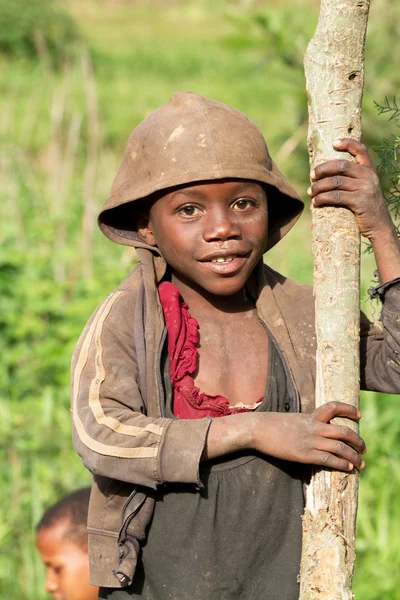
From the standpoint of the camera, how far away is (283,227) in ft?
7.80

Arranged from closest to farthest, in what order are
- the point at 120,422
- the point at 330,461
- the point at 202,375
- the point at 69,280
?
1. the point at 330,461
2. the point at 120,422
3. the point at 202,375
4. the point at 69,280

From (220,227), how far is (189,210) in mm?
110

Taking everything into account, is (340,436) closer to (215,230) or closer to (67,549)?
(215,230)

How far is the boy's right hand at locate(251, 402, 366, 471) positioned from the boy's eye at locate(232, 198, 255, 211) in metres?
0.52

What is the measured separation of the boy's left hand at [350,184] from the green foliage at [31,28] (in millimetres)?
12562

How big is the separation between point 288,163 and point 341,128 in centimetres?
671

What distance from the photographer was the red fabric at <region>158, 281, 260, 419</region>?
83.4 inches

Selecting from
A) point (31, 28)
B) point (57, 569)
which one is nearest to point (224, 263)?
point (57, 569)

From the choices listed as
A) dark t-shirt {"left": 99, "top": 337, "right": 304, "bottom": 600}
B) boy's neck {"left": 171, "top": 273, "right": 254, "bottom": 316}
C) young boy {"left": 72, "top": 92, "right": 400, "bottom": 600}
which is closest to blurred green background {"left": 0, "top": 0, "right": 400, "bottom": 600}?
dark t-shirt {"left": 99, "top": 337, "right": 304, "bottom": 600}

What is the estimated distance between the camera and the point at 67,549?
10.8 feet

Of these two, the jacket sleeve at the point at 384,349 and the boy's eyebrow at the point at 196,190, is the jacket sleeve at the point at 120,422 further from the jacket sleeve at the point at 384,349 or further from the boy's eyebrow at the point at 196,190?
the jacket sleeve at the point at 384,349

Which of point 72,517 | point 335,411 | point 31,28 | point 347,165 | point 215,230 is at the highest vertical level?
point 31,28

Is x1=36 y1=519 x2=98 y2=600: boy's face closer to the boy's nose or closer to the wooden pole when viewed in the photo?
the wooden pole

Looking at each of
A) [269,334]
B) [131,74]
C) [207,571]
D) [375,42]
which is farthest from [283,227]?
[131,74]
